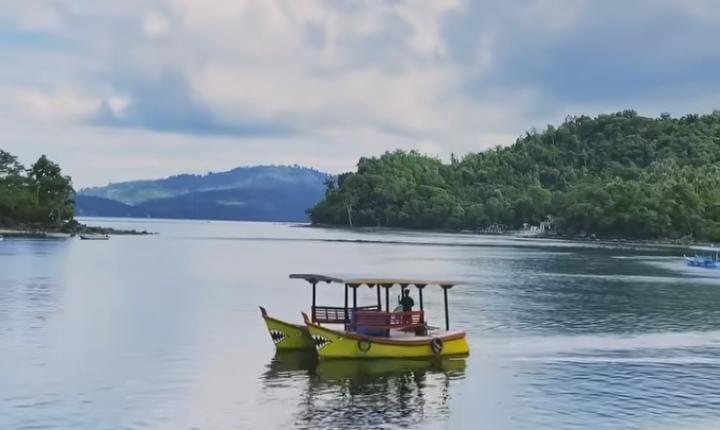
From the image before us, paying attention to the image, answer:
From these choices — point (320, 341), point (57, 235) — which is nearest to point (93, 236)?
point (57, 235)

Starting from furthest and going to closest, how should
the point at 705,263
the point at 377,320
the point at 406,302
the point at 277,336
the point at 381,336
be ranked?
1. the point at 705,263
2. the point at 277,336
3. the point at 406,302
4. the point at 381,336
5. the point at 377,320

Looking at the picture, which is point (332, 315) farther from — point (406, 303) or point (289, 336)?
point (406, 303)

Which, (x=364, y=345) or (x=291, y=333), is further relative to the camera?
(x=291, y=333)

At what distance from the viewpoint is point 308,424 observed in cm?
2731

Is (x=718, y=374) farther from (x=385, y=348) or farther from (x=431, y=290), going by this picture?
(x=431, y=290)

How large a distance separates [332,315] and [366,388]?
9.87 m

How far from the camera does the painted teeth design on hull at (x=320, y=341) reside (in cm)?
3741

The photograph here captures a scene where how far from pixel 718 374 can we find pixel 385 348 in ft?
44.9

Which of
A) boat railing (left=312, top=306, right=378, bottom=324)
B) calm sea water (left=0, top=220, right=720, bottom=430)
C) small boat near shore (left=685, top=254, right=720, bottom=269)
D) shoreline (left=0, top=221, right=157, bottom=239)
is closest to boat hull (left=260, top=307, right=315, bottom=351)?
boat railing (left=312, top=306, right=378, bottom=324)

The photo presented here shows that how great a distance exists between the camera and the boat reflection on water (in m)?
28.4

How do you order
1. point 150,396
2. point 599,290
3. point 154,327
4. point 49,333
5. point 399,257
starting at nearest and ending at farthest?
point 150,396 → point 49,333 → point 154,327 → point 599,290 → point 399,257

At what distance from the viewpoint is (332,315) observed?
42.5 metres

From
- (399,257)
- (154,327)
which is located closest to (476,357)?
(154,327)

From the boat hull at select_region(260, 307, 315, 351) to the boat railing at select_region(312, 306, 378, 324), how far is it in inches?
36.0
